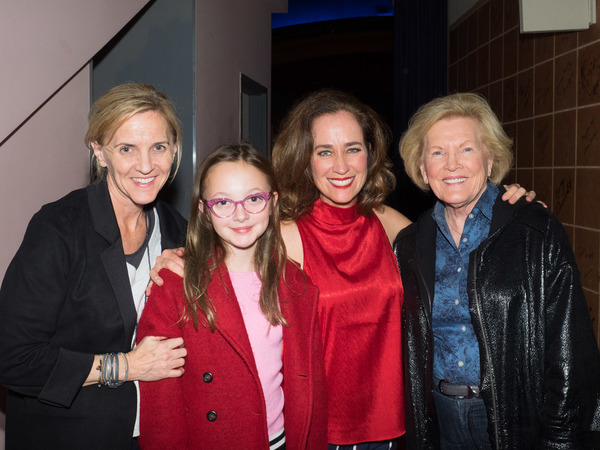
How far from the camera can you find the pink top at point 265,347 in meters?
1.78

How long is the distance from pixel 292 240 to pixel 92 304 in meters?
0.81

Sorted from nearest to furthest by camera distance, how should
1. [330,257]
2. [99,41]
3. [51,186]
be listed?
[330,257]
[51,186]
[99,41]

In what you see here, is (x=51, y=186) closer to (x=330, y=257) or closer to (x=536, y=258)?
(x=330, y=257)

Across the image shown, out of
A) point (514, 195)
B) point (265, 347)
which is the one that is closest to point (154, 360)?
point (265, 347)

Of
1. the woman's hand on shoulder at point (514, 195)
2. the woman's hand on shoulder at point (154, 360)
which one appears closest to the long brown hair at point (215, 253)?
the woman's hand on shoulder at point (154, 360)

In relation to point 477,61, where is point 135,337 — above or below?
below

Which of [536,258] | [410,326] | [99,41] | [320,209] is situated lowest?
[410,326]

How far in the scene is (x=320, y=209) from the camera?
87.2 inches

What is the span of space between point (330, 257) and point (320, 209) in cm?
22

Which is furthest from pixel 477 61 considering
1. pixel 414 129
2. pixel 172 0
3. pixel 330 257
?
pixel 330 257

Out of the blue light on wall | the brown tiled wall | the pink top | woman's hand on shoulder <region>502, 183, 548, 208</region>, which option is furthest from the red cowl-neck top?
the blue light on wall

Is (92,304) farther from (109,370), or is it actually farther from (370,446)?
(370,446)

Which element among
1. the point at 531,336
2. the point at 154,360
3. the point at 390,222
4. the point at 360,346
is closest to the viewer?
the point at 154,360

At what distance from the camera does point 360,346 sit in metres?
1.98
